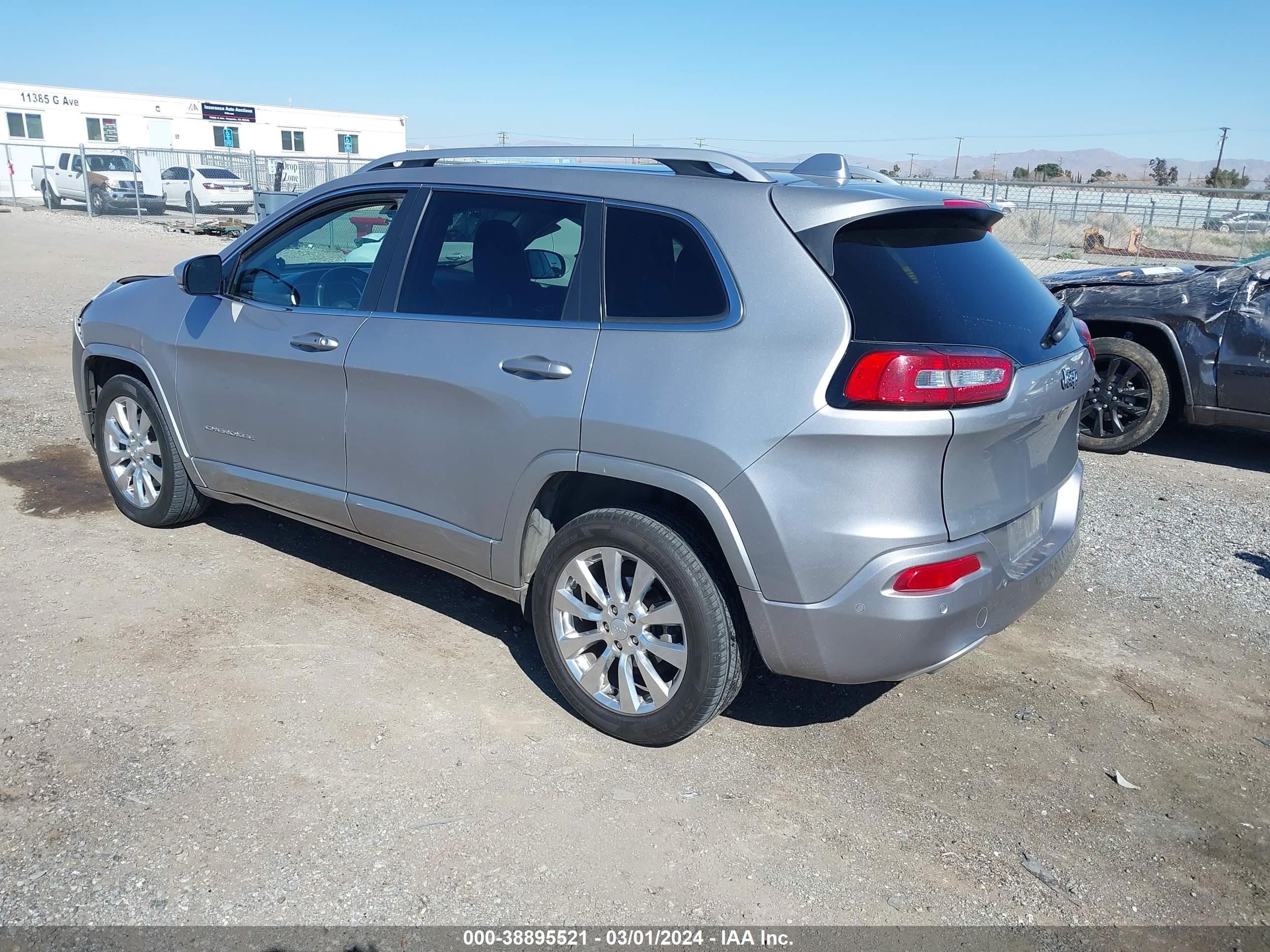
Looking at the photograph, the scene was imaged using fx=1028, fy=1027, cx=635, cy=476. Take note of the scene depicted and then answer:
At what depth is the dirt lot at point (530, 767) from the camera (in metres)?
2.85

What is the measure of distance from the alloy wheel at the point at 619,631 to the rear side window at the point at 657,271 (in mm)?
812

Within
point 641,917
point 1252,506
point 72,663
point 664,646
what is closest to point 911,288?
point 664,646

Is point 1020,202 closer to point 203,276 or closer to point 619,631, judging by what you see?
point 203,276

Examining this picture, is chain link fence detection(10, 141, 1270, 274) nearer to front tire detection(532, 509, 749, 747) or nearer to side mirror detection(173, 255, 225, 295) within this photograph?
side mirror detection(173, 255, 225, 295)

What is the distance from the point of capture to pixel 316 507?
14.4 ft

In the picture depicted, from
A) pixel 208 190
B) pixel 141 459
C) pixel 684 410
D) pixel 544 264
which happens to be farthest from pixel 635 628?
pixel 208 190

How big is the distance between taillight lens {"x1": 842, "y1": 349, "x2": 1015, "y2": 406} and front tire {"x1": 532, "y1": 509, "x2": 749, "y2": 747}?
2.49 ft

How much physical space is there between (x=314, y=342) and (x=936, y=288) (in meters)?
2.46

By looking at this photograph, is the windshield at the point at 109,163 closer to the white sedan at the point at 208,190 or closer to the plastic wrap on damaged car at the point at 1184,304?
the white sedan at the point at 208,190

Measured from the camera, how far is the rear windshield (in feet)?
10.0

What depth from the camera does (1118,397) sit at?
723 centimetres

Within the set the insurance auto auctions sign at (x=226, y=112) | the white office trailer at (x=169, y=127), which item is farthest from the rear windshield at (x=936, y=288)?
the insurance auto auctions sign at (x=226, y=112)

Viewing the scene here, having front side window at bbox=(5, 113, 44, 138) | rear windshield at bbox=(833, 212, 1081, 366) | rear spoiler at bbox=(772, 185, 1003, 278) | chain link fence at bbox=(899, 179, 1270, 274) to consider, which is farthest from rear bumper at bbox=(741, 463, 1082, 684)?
front side window at bbox=(5, 113, 44, 138)

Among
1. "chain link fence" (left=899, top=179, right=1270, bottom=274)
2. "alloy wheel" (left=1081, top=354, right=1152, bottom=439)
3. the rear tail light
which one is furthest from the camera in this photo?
"chain link fence" (left=899, top=179, right=1270, bottom=274)
